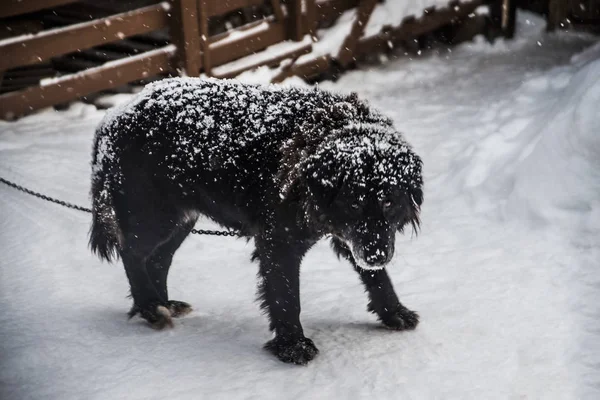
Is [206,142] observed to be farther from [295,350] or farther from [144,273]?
[295,350]

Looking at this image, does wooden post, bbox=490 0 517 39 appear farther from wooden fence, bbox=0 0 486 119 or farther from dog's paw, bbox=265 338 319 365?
dog's paw, bbox=265 338 319 365

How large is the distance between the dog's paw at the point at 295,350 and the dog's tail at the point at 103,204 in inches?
46.3

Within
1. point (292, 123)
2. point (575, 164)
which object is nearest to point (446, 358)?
point (292, 123)

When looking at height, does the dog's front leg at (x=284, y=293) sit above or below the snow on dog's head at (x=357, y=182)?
below

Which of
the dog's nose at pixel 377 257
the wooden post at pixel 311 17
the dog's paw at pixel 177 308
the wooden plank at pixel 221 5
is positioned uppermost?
the wooden plank at pixel 221 5

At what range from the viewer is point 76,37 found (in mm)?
7480

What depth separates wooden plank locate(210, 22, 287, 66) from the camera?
26.9 feet

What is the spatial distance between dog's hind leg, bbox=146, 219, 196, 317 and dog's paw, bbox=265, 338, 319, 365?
862 millimetres

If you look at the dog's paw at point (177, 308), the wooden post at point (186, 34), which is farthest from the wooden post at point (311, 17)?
the dog's paw at point (177, 308)

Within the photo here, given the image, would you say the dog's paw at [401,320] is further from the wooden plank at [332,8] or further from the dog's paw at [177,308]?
the wooden plank at [332,8]

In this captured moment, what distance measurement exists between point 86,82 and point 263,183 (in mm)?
4472

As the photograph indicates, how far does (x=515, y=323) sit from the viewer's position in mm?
4086

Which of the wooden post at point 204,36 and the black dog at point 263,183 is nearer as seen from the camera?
the black dog at point 263,183

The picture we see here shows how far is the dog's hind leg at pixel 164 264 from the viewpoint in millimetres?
4418
